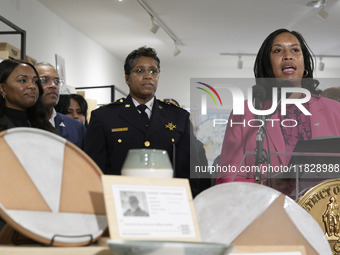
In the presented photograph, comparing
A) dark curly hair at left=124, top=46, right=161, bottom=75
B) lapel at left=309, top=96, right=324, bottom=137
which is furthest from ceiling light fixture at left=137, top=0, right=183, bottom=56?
lapel at left=309, top=96, right=324, bottom=137

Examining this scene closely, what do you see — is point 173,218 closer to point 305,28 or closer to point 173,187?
point 173,187

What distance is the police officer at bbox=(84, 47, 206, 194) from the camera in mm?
2824

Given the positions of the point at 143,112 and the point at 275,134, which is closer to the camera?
the point at 275,134

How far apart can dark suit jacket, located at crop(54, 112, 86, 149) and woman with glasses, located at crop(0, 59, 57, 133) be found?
0.47m

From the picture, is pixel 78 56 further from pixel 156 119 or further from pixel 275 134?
pixel 275 134

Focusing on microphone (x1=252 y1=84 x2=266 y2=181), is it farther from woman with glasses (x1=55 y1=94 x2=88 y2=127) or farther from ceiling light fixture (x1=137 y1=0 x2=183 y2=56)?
ceiling light fixture (x1=137 y1=0 x2=183 y2=56)

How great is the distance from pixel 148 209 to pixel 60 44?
7074mm

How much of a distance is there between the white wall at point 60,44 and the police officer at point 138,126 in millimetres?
3315

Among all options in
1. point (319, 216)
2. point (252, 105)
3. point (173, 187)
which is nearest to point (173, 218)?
point (173, 187)

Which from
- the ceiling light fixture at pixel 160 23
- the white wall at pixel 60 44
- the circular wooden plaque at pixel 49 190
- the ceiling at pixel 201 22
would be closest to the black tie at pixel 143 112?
the circular wooden plaque at pixel 49 190

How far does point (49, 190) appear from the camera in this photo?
1.05 metres

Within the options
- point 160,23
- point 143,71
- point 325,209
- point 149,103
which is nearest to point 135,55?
point 143,71

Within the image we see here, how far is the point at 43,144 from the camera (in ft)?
3.56

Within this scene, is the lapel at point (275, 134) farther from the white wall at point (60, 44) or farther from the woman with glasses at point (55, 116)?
the white wall at point (60, 44)
